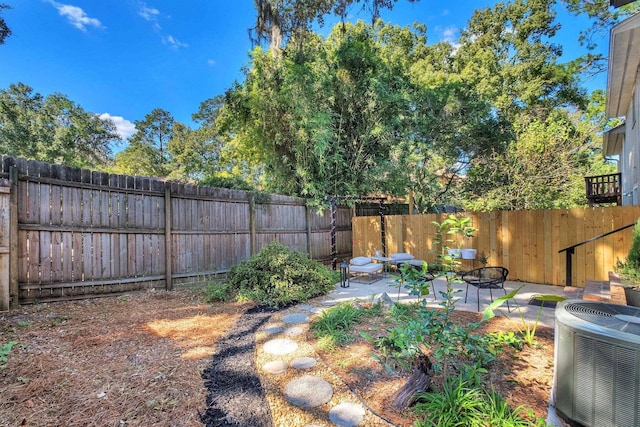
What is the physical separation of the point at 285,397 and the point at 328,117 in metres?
6.86

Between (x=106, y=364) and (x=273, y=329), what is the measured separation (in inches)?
62.2

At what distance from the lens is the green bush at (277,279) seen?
14.7ft

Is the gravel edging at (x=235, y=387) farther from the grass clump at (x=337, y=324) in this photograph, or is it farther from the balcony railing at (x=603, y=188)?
the balcony railing at (x=603, y=188)

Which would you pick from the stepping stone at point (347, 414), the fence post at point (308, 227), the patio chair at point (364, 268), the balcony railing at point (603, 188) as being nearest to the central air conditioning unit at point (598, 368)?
the stepping stone at point (347, 414)

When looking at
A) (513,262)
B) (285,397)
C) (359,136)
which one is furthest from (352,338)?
(359,136)

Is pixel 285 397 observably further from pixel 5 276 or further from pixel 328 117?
pixel 328 117

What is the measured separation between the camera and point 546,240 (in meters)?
5.54

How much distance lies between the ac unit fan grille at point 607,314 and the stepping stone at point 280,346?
2.27 meters

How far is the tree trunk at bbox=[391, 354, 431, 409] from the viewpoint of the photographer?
188 centimetres

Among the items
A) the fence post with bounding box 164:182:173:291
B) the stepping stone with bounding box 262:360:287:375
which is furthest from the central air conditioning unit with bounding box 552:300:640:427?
the fence post with bounding box 164:182:173:291

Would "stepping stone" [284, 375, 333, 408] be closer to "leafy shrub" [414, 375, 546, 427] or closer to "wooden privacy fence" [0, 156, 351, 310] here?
"leafy shrub" [414, 375, 546, 427]

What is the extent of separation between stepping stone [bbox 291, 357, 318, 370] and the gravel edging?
34 cm

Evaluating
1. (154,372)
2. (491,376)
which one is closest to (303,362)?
(154,372)

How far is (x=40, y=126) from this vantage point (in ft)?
45.1
